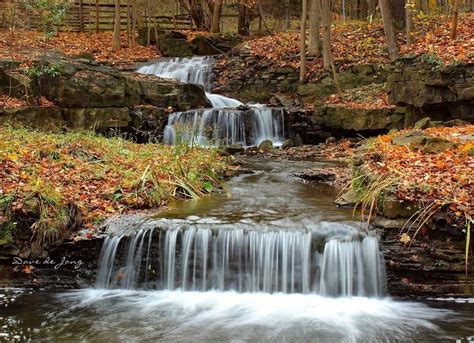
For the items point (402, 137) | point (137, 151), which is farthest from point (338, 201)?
point (137, 151)

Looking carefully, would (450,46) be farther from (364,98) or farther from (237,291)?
(237,291)

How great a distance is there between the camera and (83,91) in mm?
15742

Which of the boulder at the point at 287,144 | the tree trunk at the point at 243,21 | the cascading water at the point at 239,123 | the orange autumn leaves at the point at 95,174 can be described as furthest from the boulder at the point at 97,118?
the tree trunk at the point at 243,21

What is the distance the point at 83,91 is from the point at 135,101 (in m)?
1.85

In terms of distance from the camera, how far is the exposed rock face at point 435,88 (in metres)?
12.8

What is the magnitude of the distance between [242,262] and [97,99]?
1097cm

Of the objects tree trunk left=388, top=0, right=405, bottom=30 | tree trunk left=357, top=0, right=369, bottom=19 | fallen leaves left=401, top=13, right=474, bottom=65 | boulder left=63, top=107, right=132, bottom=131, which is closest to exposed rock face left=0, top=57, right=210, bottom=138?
boulder left=63, top=107, right=132, bottom=131

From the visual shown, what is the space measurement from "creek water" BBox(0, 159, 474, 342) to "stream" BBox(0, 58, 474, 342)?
14 mm

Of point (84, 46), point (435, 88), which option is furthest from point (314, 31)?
point (84, 46)

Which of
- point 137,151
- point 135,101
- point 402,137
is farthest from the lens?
point 135,101

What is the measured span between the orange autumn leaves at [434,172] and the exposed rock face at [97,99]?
9735 mm

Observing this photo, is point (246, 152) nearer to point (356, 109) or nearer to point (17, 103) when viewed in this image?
point (356, 109)

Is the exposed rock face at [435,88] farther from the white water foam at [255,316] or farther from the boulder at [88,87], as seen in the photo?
the boulder at [88,87]

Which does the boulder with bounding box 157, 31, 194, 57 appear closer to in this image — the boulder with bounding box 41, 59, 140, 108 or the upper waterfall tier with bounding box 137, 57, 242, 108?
the upper waterfall tier with bounding box 137, 57, 242, 108
